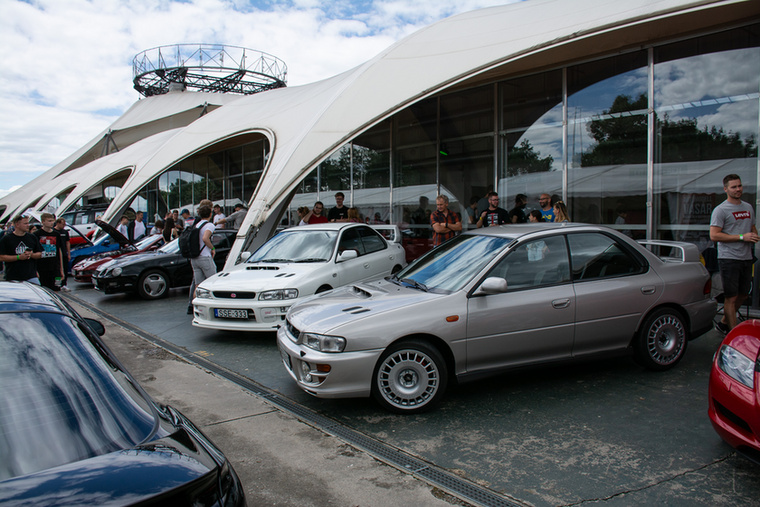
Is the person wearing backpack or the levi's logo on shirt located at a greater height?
the levi's logo on shirt

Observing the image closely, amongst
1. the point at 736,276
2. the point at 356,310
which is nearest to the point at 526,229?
the point at 356,310

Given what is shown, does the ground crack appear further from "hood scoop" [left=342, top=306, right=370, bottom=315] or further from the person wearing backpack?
the person wearing backpack

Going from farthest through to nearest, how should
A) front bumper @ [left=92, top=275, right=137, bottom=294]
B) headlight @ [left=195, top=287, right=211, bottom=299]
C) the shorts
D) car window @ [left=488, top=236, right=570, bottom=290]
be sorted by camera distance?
front bumper @ [left=92, top=275, right=137, bottom=294] → headlight @ [left=195, top=287, right=211, bottom=299] → the shorts → car window @ [left=488, top=236, right=570, bottom=290]

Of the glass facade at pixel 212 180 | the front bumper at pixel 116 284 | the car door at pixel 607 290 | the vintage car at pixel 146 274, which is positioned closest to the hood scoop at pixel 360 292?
the car door at pixel 607 290

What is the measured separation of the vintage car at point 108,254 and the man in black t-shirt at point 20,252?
3866 mm

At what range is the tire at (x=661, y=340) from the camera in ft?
16.8

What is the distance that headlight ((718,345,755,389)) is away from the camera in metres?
3.14

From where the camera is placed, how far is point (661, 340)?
5.23m

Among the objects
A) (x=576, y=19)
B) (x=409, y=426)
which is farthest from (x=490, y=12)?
(x=409, y=426)

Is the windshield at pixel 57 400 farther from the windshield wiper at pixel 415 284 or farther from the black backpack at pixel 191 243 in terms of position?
the black backpack at pixel 191 243

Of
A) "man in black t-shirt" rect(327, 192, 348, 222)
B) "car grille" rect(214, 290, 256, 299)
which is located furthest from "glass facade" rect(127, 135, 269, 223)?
"car grille" rect(214, 290, 256, 299)

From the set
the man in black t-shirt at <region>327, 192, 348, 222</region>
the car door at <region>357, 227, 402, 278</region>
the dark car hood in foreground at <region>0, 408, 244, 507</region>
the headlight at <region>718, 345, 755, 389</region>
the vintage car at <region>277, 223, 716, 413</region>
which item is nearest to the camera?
the dark car hood in foreground at <region>0, 408, 244, 507</region>

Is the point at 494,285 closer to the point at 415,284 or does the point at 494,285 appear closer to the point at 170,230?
the point at 415,284

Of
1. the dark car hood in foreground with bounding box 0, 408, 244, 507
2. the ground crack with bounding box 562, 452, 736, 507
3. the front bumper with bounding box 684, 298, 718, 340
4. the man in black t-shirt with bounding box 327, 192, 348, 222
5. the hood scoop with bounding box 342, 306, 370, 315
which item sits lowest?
the ground crack with bounding box 562, 452, 736, 507
